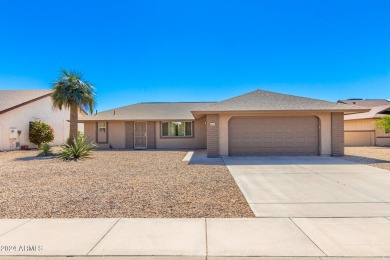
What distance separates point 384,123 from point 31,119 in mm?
32036

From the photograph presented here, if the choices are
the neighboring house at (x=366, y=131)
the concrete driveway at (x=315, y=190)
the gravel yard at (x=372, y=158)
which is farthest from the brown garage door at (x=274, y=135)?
the neighboring house at (x=366, y=131)

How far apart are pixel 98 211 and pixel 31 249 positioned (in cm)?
172

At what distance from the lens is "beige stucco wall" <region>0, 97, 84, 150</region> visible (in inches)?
805

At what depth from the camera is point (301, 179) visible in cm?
854

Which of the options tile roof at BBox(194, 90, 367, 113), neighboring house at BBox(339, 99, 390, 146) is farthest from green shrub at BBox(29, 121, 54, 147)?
neighboring house at BBox(339, 99, 390, 146)

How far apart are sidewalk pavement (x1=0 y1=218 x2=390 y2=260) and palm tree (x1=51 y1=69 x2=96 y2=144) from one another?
1234 cm

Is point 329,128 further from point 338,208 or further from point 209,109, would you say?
point 338,208

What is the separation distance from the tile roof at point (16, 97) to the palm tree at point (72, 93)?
7.94 meters

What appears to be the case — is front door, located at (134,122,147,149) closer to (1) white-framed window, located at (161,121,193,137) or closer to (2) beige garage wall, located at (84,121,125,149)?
(2) beige garage wall, located at (84,121,125,149)

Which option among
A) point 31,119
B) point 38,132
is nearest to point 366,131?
point 38,132

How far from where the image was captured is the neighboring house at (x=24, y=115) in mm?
20547

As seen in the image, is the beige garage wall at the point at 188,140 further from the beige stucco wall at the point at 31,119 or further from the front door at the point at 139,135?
the beige stucco wall at the point at 31,119

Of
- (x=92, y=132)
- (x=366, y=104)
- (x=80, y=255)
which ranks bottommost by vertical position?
(x=80, y=255)

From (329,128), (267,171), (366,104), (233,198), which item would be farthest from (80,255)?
(366,104)
